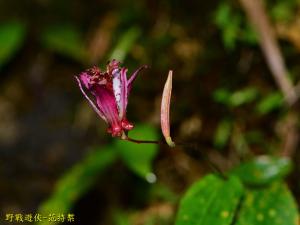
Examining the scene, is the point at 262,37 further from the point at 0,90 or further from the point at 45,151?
the point at 0,90

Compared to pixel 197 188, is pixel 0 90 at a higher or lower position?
higher

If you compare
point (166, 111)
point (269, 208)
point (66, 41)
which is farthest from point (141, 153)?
point (66, 41)

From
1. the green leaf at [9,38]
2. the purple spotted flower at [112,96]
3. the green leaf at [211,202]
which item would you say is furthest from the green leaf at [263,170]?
the green leaf at [9,38]

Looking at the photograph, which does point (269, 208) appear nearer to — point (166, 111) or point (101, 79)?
point (166, 111)

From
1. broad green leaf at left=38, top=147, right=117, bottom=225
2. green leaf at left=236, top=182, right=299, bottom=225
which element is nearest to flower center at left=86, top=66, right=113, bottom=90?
green leaf at left=236, top=182, right=299, bottom=225

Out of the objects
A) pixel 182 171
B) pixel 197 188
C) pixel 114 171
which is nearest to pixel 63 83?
pixel 114 171

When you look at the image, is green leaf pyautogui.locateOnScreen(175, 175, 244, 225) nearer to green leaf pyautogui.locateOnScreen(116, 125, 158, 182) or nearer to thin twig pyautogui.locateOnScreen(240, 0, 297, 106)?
green leaf pyautogui.locateOnScreen(116, 125, 158, 182)

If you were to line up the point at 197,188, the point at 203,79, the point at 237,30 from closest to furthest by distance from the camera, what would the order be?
the point at 197,188 → the point at 237,30 → the point at 203,79

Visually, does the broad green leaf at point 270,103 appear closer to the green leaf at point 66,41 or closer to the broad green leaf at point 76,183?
the broad green leaf at point 76,183
